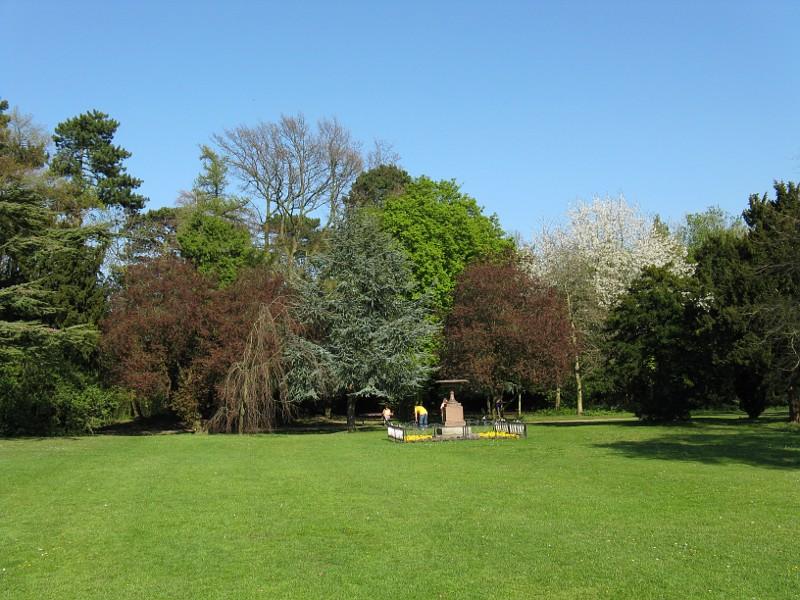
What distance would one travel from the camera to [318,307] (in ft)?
128

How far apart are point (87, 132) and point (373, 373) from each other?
32.0 meters

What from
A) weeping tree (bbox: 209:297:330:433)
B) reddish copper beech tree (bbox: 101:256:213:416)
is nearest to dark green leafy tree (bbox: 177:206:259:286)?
reddish copper beech tree (bbox: 101:256:213:416)

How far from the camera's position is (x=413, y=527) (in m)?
11.5

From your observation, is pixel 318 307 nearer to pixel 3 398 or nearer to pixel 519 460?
pixel 3 398

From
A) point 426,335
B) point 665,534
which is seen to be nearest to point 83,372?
point 426,335

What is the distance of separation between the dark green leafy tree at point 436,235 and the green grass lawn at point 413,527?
26268 mm

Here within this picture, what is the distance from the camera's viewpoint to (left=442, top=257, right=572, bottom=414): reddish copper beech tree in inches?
1503

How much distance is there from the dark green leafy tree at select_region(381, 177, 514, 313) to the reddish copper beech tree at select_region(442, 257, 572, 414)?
6.79 metres

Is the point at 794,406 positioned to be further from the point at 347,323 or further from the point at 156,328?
the point at 156,328

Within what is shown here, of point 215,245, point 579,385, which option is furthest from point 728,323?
point 215,245

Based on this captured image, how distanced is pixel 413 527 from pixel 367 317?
2751 cm

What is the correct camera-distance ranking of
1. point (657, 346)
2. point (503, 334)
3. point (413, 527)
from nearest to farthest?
point (413, 527) < point (657, 346) < point (503, 334)

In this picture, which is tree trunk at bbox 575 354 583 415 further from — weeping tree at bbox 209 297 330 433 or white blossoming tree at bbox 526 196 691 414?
weeping tree at bbox 209 297 330 433

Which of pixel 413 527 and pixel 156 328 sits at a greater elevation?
pixel 156 328
